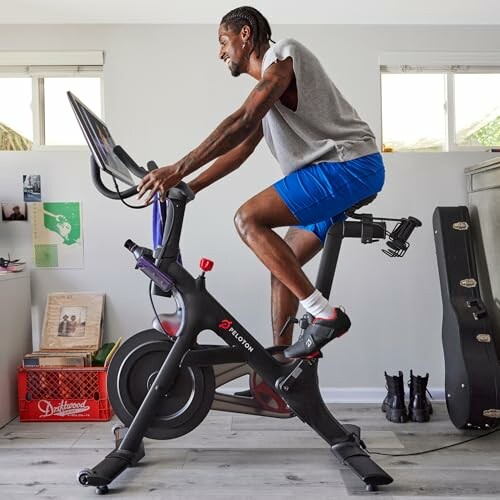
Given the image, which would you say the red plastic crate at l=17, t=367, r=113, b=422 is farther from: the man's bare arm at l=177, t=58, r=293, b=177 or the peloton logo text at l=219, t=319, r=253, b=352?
the man's bare arm at l=177, t=58, r=293, b=177

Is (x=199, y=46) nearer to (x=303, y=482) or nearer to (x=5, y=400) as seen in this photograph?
(x=5, y=400)

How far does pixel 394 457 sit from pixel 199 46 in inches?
86.9

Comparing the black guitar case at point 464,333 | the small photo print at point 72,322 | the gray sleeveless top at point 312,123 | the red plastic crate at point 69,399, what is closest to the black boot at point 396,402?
the black guitar case at point 464,333

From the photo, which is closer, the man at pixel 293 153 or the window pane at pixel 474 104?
the man at pixel 293 153

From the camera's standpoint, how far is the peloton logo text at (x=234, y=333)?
202 cm

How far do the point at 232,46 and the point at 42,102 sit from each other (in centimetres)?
156

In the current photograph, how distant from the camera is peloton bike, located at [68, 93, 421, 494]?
1.98 meters

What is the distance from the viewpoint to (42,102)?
10.4 feet

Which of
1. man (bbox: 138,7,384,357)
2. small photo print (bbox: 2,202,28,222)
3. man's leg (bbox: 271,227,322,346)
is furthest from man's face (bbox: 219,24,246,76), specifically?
small photo print (bbox: 2,202,28,222)

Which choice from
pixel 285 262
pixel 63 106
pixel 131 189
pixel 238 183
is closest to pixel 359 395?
pixel 238 183

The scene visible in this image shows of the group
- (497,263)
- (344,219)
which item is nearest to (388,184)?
(497,263)

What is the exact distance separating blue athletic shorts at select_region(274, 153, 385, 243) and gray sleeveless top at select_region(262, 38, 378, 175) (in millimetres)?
32

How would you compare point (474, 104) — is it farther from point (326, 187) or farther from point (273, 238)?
point (273, 238)

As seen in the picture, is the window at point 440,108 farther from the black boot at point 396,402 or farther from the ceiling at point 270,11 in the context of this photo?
the black boot at point 396,402
